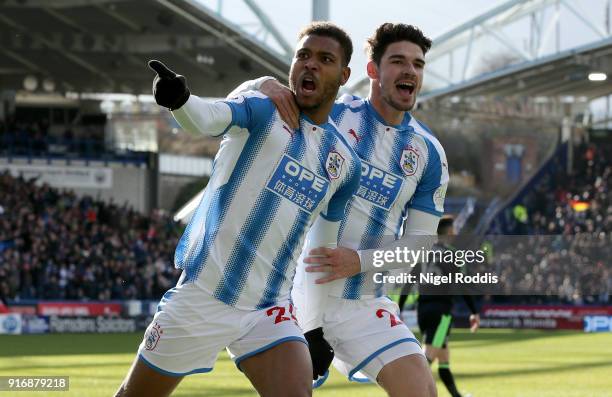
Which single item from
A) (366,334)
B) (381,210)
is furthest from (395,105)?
(366,334)

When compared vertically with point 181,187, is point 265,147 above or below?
above

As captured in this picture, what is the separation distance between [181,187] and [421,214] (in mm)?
52454

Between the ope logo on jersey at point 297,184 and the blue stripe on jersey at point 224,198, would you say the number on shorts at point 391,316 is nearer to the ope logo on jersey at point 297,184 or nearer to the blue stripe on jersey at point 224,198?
the ope logo on jersey at point 297,184

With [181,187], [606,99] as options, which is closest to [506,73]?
[606,99]

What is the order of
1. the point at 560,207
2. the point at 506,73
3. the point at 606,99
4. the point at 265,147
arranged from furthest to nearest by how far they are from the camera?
1. the point at 606,99
2. the point at 560,207
3. the point at 506,73
4. the point at 265,147

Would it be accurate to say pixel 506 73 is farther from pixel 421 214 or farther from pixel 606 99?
pixel 421 214

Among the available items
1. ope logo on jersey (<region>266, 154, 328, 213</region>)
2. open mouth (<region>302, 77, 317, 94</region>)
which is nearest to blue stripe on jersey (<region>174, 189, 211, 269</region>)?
ope logo on jersey (<region>266, 154, 328, 213</region>)

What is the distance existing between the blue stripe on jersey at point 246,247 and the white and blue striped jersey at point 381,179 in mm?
976

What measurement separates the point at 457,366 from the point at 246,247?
12.8 m

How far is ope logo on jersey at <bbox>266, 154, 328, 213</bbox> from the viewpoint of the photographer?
225 inches

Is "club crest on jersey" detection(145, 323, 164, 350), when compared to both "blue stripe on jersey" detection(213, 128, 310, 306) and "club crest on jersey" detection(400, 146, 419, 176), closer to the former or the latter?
"blue stripe on jersey" detection(213, 128, 310, 306)

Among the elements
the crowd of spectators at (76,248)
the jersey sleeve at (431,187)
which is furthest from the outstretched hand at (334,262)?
the crowd of spectators at (76,248)

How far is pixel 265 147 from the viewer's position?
5.68m

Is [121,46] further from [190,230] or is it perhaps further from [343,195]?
[190,230]
